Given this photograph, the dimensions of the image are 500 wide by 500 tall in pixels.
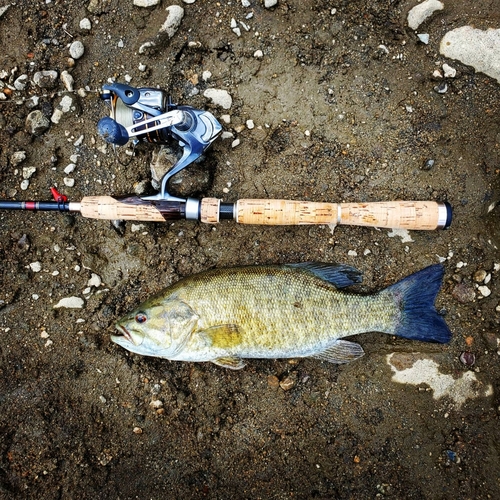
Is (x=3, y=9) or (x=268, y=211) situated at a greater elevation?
(x=3, y=9)

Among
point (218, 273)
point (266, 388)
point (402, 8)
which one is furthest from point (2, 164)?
point (402, 8)

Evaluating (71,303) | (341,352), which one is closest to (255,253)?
(341,352)

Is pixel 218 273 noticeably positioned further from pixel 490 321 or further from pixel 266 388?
pixel 490 321

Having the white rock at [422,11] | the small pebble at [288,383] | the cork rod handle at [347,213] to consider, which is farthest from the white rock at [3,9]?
the small pebble at [288,383]

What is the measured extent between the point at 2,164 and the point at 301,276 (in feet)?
7.92

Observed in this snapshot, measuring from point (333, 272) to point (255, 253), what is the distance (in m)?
0.61

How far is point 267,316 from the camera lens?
3.26m

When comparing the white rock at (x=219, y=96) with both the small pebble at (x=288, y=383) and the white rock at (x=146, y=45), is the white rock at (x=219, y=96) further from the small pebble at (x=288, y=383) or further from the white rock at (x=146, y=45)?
the small pebble at (x=288, y=383)

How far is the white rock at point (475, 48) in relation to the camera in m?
3.41

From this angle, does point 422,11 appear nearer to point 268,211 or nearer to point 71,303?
point 268,211

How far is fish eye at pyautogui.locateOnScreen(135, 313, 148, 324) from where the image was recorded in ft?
10.7

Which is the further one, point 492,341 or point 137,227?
point 137,227

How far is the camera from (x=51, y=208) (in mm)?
3314

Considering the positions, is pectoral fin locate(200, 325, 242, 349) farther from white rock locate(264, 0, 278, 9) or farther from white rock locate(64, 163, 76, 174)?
white rock locate(264, 0, 278, 9)
